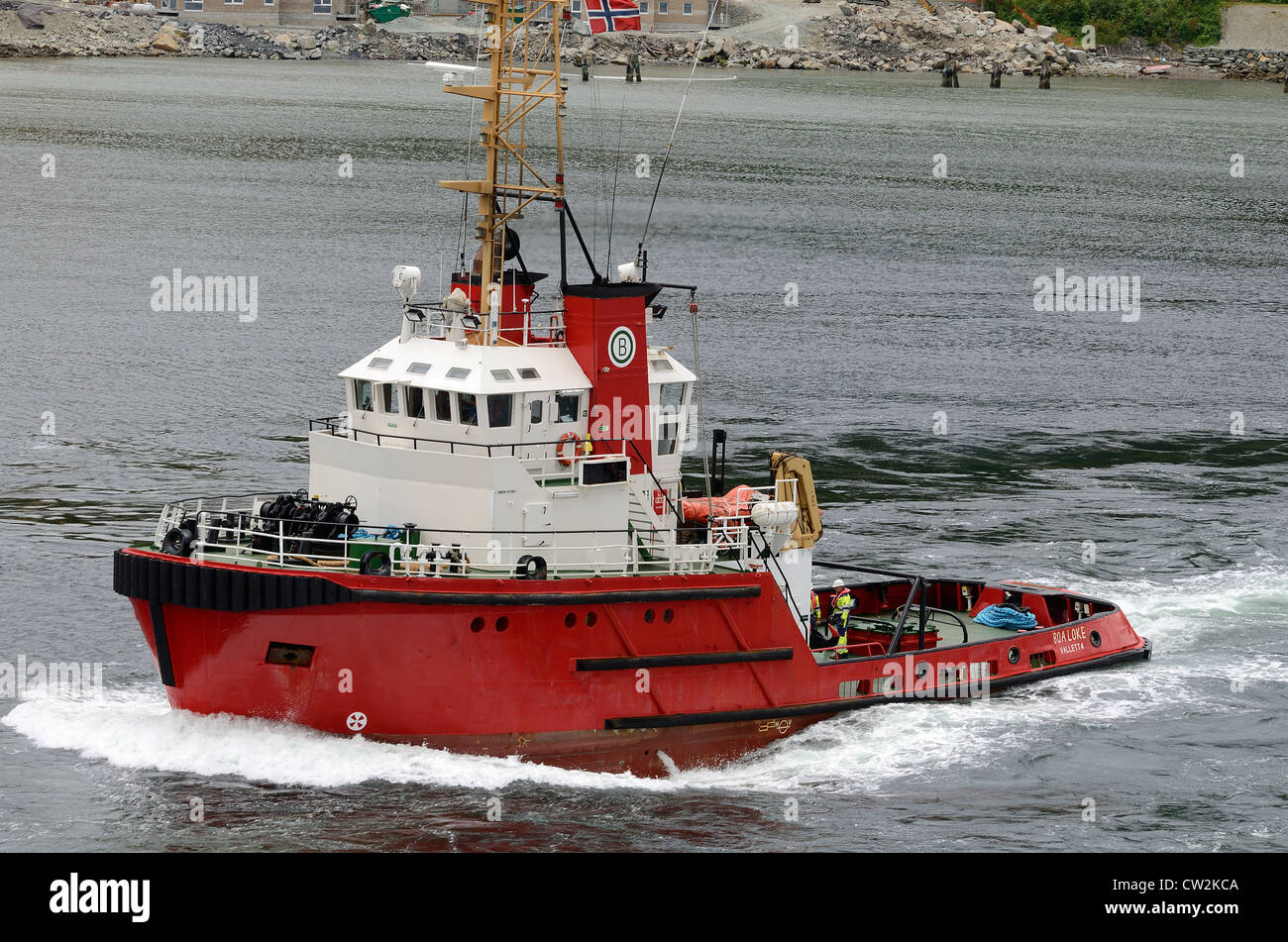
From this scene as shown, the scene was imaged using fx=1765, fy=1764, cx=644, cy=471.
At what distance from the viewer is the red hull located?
21859 millimetres

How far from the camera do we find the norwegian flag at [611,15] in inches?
914

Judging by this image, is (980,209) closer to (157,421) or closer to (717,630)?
(157,421)

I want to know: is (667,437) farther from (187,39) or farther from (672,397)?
(187,39)

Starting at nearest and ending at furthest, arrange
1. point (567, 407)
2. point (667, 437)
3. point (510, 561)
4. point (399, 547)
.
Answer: point (399, 547)
point (510, 561)
point (567, 407)
point (667, 437)

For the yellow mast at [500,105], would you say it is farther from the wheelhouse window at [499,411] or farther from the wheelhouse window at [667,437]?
the wheelhouse window at [667,437]

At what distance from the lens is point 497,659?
73.4ft

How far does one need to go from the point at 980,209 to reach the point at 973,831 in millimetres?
63628

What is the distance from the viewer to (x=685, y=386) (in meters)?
25.7

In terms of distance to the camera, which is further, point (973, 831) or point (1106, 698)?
point (1106, 698)

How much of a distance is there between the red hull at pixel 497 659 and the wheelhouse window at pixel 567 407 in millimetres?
2506

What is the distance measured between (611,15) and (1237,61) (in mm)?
167264

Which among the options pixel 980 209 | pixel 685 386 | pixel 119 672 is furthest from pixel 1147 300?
pixel 119 672

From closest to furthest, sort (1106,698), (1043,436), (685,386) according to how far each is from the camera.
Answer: (685,386) → (1106,698) → (1043,436)

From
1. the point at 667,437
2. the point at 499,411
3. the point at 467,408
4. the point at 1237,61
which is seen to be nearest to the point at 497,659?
the point at 499,411
